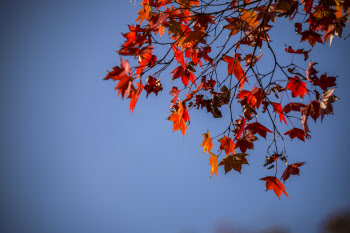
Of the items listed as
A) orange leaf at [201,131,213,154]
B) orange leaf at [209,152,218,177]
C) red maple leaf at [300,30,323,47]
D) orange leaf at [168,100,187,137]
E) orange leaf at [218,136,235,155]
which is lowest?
orange leaf at [209,152,218,177]

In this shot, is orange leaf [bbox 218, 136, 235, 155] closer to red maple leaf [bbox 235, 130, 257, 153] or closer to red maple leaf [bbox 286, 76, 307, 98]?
red maple leaf [bbox 235, 130, 257, 153]

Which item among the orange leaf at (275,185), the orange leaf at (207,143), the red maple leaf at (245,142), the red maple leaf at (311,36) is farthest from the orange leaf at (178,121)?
the red maple leaf at (311,36)

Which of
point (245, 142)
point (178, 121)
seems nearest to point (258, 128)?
point (245, 142)

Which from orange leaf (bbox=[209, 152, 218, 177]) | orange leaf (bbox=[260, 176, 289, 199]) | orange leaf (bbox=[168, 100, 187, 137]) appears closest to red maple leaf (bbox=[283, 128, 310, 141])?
orange leaf (bbox=[260, 176, 289, 199])

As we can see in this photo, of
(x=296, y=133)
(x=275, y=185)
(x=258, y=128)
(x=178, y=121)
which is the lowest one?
(x=275, y=185)

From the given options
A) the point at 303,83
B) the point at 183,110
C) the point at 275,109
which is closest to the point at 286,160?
the point at 275,109

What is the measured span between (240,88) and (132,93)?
2.37 feet

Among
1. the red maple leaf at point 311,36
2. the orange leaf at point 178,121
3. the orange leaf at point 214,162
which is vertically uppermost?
the red maple leaf at point 311,36

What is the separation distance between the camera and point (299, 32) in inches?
50.2

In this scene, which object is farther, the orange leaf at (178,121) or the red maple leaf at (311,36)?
the orange leaf at (178,121)

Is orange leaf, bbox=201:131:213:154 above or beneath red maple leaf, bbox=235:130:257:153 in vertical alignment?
above

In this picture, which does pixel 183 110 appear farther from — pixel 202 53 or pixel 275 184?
pixel 275 184

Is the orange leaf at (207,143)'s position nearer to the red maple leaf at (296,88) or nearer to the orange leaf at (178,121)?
the orange leaf at (178,121)

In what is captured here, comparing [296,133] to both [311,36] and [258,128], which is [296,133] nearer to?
[258,128]
